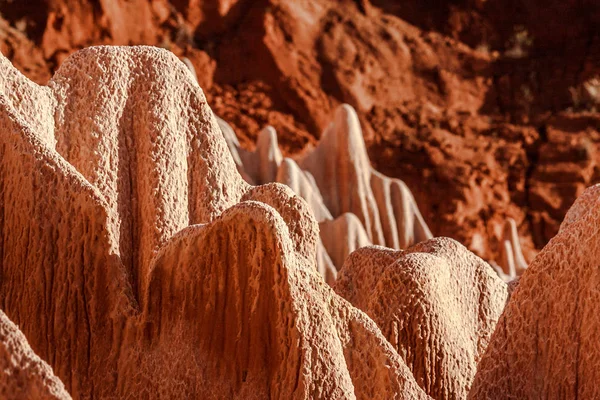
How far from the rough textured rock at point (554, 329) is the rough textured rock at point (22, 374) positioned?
2.75 metres

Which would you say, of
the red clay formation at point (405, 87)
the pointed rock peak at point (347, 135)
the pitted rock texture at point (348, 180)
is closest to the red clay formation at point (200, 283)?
the pitted rock texture at point (348, 180)

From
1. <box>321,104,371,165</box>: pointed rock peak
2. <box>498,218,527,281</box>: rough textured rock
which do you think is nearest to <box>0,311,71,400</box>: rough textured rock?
<box>498,218,527,281</box>: rough textured rock

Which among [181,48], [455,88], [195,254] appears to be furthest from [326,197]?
[195,254]

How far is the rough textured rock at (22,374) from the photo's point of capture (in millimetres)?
4242


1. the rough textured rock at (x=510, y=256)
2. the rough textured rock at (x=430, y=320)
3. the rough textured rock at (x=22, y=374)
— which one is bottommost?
the rough textured rock at (x=22, y=374)

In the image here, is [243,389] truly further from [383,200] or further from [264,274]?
[383,200]

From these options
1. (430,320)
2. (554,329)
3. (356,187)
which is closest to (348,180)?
(356,187)

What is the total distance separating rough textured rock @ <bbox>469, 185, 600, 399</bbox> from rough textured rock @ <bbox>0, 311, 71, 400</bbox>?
2.75 meters

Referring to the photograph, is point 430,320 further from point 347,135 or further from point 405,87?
point 405,87

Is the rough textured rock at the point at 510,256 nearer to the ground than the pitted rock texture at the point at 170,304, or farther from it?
farther from it

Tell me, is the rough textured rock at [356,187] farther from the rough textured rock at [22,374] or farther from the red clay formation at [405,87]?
the rough textured rock at [22,374]

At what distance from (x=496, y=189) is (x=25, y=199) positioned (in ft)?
63.5

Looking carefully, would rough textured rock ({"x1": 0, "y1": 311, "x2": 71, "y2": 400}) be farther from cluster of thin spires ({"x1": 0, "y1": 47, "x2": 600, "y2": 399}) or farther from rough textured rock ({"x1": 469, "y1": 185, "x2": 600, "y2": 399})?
rough textured rock ({"x1": 469, "y1": 185, "x2": 600, "y2": 399})

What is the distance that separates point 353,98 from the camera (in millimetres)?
24516
